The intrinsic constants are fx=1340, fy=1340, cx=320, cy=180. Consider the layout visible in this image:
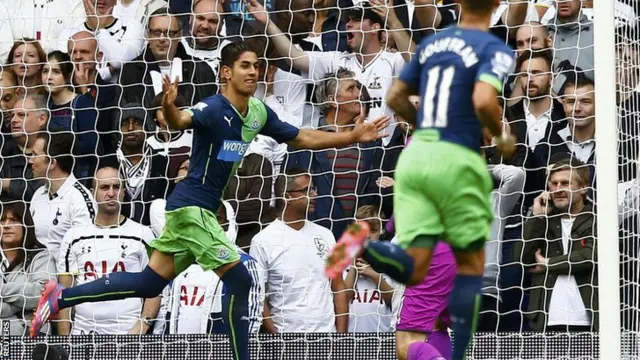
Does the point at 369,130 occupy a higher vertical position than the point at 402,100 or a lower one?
higher

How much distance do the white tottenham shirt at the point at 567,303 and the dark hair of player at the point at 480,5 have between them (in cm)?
385

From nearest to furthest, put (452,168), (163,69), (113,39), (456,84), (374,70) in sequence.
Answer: (452,168) → (456,84) → (374,70) → (163,69) → (113,39)

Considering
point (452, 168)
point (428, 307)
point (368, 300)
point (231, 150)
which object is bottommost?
point (428, 307)

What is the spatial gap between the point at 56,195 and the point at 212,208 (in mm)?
2734

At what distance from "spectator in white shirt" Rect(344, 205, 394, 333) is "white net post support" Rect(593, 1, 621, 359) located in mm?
2731

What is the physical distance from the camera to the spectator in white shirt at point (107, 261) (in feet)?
33.3

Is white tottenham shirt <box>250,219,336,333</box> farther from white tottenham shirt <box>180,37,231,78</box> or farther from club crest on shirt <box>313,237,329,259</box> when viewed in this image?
white tottenham shirt <box>180,37,231,78</box>

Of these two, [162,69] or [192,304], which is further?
[162,69]

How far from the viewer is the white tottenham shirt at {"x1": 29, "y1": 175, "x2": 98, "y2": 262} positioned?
33.9 feet

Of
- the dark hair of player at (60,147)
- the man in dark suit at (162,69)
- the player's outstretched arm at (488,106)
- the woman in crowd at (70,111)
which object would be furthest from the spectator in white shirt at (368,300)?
the player's outstretched arm at (488,106)

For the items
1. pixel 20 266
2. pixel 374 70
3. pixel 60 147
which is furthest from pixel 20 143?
pixel 374 70

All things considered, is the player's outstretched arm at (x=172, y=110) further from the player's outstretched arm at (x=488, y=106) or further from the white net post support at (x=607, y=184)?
the white net post support at (x=607, y=184)

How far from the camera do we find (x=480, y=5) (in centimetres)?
612

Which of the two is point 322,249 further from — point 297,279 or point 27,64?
point 27,64
